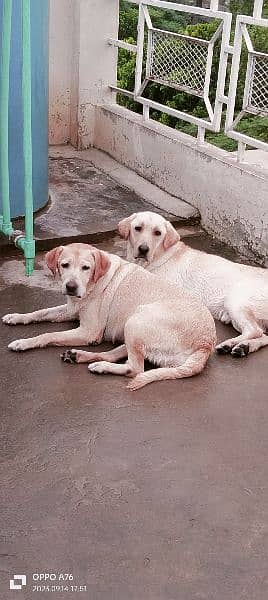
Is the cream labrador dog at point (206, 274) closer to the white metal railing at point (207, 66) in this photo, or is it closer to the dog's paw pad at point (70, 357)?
the dog's paw pad at point (70, 357)

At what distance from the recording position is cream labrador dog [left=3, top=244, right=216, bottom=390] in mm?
4500

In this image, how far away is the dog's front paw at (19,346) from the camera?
15.7 ft

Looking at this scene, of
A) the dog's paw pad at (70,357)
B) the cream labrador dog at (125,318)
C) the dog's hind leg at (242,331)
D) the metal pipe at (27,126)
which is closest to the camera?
the cream labrador dog at (125,318)

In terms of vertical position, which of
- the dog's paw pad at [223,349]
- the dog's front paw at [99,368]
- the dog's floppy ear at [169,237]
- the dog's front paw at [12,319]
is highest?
the dog's floppy ear at [169,237]

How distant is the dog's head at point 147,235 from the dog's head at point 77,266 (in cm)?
69

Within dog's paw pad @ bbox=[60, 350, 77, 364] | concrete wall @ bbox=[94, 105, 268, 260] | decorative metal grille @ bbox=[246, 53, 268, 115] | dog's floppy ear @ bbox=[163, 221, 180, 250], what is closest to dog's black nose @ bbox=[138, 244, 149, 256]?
dog's floppy ear @ bbox=[163, 221, 180, 250]

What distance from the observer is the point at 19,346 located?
4789mm

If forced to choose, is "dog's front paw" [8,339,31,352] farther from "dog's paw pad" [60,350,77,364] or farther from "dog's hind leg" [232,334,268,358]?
"dog's hind leg" [232,334,268,358]

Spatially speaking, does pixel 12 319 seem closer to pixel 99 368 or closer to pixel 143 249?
pixel 99 368

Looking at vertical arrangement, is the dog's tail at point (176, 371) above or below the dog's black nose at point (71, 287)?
below

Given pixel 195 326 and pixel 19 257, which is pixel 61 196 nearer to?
pixel 19 257

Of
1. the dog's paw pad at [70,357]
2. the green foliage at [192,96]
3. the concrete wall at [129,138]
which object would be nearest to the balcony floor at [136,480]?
the dog's paw pad at [70,357]

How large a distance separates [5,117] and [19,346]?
6.49ft

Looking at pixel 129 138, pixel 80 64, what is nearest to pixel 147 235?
pixel 129 138
